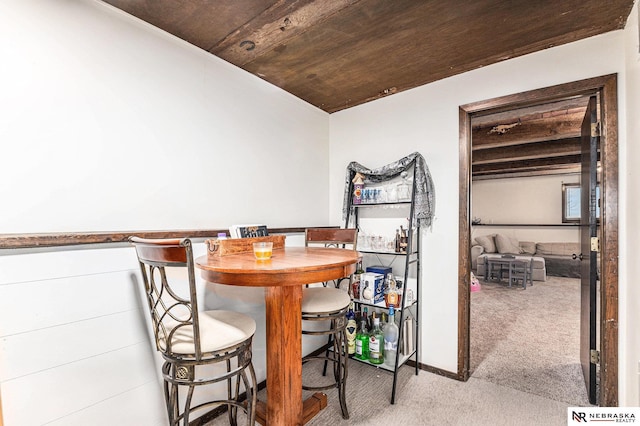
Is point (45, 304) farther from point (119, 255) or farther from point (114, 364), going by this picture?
point (114, 364)

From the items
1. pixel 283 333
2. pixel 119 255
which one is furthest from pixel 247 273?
pixel 119 255

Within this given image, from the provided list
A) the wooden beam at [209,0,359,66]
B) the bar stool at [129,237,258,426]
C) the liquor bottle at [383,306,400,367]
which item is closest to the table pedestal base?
the bar stool at [129,237,258,426]

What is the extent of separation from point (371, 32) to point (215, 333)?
1907mm

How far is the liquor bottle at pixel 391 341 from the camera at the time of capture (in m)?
2.31

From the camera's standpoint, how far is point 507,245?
6793mm

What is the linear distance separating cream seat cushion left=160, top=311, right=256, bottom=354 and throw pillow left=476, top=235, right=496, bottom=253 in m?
6.83

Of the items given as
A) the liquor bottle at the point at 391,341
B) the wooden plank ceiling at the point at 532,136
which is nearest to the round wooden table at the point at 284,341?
the liquor bottle at the point at 391,341

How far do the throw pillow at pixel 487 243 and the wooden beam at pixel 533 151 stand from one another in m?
2.33

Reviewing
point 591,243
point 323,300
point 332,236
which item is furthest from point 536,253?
point 323,300

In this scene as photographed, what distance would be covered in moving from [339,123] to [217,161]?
1.49 metres

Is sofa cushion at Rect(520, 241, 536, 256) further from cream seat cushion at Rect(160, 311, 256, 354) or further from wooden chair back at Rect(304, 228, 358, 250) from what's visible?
cream seat cushion at Rect(160, 311, 256, 354)

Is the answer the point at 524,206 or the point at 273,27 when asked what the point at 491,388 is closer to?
the point at 273,27

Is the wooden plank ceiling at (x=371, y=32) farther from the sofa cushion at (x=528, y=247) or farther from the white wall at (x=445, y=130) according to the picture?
the sofa cushion at (x=528, y=247)

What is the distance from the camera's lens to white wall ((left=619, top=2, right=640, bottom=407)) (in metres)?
1.51
